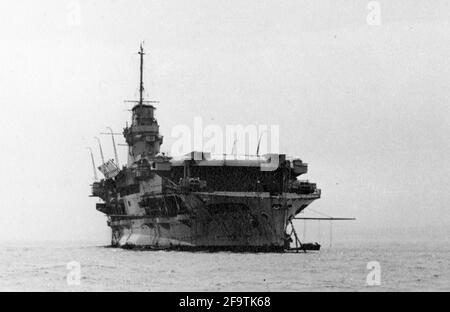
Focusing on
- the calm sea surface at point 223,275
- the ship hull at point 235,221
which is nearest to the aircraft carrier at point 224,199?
the ship hull at point 235,221

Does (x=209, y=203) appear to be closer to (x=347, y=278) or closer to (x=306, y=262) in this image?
(x=306, y=262)

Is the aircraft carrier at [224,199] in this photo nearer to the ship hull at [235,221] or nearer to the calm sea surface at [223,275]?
the ship hull at [235,221]

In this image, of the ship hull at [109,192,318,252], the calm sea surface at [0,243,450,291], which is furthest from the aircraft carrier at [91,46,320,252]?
the calm sea surface at [0,243,450,291]

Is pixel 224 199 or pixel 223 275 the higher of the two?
pixel 224 199

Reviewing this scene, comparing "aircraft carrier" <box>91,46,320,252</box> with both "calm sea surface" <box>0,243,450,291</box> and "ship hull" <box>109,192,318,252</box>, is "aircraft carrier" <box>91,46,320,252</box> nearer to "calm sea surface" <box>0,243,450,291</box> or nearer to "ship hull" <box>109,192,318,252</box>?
"ship hull" <box>109,192,318,252</box>

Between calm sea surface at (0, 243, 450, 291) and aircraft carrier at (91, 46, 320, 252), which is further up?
aircraft carrier at (91, 46, 320, 252)

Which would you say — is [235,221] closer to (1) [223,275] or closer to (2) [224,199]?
(2) [224,199]

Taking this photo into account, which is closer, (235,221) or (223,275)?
(223,275)

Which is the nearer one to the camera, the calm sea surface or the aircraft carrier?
the calm sea surface

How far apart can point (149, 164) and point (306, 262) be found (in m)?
13.0

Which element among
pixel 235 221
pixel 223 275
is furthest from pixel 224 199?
Result: pixel 223 275

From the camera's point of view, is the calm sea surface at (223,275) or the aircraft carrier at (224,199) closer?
the calm sea surface at (223,275)
